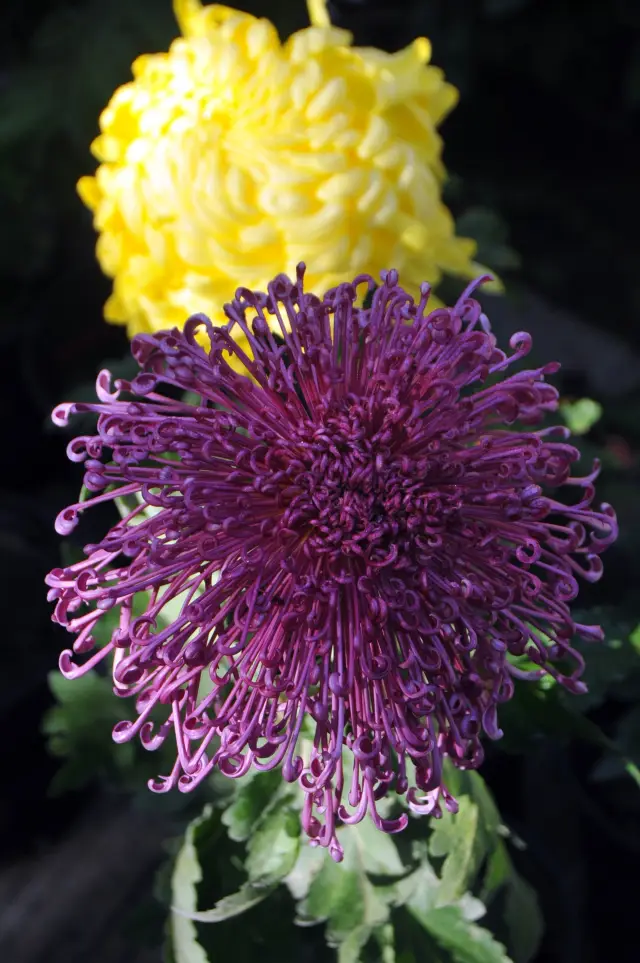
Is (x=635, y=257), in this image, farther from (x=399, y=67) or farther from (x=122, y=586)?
(x=122, y=586)

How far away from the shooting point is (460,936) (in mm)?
598

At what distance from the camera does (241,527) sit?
0.49 meters

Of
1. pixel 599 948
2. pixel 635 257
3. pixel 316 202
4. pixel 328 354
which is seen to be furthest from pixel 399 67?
pixel 635 257

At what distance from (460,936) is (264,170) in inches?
19.7

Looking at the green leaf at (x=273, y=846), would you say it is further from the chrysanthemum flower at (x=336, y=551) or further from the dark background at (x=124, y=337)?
the dark background at (x=124, y=337)

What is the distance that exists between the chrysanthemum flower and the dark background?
0.28 m

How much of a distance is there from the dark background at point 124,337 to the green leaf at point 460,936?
9.2 inches

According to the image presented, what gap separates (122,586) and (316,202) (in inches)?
10.8

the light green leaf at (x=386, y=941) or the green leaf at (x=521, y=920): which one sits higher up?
the green leaf at (x=521, y=920)

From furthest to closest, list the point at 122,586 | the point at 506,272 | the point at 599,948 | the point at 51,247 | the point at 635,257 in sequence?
the point at 635,257, the point at 506,272, the point at 51,247, the point at 599,948, the point at 122,586

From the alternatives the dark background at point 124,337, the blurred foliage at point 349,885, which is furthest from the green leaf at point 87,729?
the dark background at point 124,337

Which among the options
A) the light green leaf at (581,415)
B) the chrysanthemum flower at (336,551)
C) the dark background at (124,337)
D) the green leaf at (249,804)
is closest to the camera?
the chrysanthemum flower at (336,551)

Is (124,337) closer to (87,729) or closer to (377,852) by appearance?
(87,729)

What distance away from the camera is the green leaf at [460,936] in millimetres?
576
